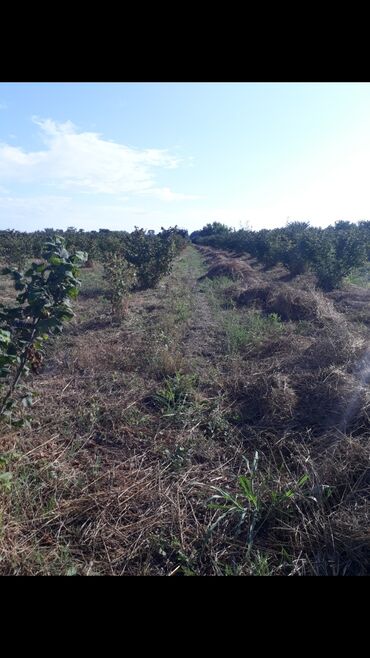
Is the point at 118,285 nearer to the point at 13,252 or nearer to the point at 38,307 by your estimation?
the point at 38,307

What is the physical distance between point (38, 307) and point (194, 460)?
1.78 metres

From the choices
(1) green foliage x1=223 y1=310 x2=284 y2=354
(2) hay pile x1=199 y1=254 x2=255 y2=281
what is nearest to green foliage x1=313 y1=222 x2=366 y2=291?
(2) hay pile x1=199 y1=254 x2=255 y2=281

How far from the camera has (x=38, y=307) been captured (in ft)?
8.80

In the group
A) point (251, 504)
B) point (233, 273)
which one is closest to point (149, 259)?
point (233, 273)

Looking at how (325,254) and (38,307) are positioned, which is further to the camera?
(325,254)

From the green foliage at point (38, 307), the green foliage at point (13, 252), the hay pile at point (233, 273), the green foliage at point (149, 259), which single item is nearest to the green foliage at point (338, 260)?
the hay pile at point (233, 273)

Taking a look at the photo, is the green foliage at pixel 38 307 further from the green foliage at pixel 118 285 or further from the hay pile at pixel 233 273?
the hay pile at pixel 233 273

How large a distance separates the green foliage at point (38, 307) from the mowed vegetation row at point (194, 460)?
0.30 metres

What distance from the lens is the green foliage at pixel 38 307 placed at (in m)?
2.65

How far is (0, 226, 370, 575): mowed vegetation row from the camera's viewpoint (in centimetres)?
232

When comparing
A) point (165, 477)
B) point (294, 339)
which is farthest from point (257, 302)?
point (165, 477)

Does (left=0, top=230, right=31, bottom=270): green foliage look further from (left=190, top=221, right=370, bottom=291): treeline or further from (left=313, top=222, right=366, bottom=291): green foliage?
(left=313, top=222, right=366, bottom=291): green foliage
